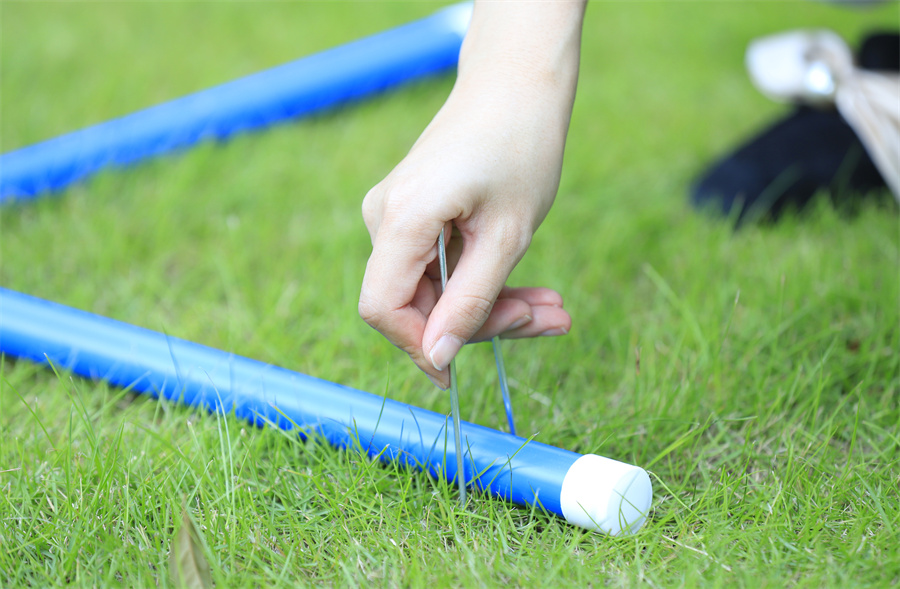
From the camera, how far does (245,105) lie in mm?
2506

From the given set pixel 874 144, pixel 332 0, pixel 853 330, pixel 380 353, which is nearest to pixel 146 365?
pixel 380 353

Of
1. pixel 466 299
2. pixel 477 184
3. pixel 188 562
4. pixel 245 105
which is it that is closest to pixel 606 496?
pixel 466 299

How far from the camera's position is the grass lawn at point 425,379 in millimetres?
1066

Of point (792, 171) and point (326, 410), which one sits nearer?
point (326, 410)

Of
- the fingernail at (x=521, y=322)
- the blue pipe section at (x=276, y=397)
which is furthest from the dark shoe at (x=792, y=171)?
the blue pipe section at (x=276, y=397)

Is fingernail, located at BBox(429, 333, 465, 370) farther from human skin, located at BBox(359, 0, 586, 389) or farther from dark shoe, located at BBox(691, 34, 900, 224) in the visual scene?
dark shoe, located at BBox(691, 34, 900, 224)

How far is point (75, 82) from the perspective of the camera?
8.99 feet

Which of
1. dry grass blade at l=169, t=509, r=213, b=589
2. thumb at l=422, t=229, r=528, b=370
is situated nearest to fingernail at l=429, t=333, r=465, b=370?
thumb at l=422, t=229, r=528, b=370

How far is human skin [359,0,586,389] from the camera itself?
0.96 meters

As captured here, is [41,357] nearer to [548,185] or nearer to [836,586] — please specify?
[548,185]

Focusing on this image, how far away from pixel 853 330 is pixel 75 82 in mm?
2687

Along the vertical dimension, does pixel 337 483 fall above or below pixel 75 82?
below

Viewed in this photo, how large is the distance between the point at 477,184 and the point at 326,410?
0.51 m

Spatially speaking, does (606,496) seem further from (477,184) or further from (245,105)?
(245,105)
